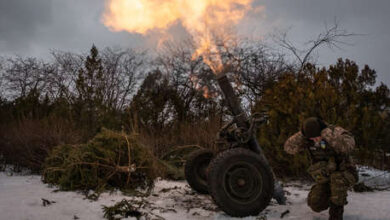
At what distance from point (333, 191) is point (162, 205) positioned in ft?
6.80

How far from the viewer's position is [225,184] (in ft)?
11.3

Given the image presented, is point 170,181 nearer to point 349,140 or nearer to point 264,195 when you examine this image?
point 264,195

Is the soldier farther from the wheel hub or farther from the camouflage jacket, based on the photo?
the wheel hub

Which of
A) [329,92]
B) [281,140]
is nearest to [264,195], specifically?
[281,140]

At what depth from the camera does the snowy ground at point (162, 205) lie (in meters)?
3.29

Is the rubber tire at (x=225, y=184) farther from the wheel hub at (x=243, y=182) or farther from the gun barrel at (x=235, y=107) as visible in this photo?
the gun barrel at (x=235, y=107)

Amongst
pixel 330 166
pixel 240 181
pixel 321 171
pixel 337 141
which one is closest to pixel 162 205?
pixel 240 181

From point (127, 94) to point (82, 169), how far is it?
18.9m

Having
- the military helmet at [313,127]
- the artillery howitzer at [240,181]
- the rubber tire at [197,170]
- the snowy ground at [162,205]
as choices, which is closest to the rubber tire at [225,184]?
the artillery howitzer at [240,181]

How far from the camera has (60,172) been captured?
4859mm

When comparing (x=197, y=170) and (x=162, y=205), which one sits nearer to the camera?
(x=162, y=205)

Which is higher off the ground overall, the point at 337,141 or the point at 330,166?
the point at 337,141

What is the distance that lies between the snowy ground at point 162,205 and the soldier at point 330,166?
28cm

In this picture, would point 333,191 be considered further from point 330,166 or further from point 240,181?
point 240,181
